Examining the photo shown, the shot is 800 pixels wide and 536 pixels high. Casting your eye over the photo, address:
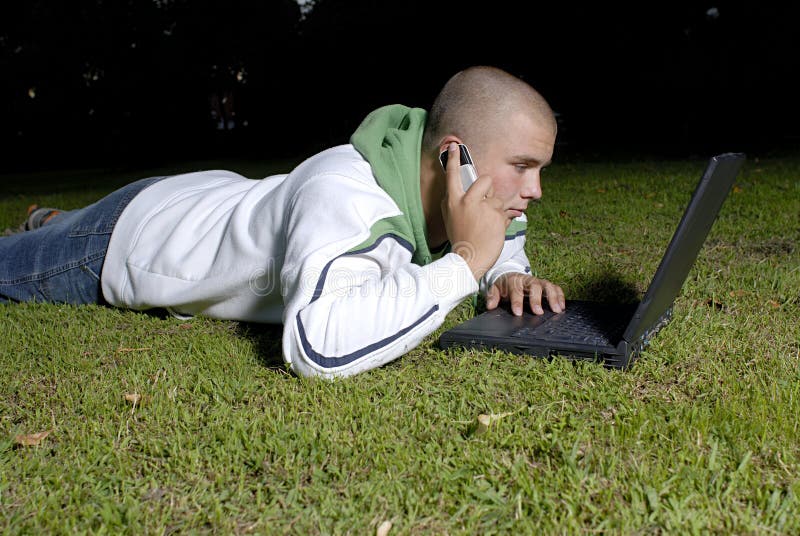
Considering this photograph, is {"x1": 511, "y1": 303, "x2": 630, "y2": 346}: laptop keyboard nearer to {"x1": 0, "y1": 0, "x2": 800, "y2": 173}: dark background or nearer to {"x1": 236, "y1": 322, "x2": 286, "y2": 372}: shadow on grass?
{"x1": 236, "y1": 322, "x2": 286, "y2": 372}: shadow on grass

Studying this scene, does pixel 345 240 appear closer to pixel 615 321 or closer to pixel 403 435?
pixel 403 435

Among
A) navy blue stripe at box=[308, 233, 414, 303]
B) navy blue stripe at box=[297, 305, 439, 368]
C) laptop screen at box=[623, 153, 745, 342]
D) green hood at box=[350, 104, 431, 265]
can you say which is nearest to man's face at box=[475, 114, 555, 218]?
green hood at box=[350, 104, 431, 265]

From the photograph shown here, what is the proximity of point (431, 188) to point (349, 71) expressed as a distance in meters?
20.6

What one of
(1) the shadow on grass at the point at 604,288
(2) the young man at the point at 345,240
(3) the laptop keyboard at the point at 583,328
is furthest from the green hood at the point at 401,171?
(1) the shadow on grass at the point at 604,288

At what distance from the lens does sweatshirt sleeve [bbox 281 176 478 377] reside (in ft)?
7.62

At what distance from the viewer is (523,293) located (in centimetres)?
305

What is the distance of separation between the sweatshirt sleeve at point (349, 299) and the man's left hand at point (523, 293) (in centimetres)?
55

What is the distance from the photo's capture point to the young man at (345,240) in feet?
7.75

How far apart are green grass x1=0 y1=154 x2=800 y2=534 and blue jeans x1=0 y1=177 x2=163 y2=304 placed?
391mm

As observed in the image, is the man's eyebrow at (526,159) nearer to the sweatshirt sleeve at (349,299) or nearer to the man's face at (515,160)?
the man's face at (515,160)

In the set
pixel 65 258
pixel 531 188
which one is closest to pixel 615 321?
pixel 531 188

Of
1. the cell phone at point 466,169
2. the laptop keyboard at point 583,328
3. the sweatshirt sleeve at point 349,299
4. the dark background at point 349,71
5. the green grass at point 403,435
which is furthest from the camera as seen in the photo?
the dark background at point 349,71

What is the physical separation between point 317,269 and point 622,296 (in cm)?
181

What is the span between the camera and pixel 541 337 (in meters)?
2.55
